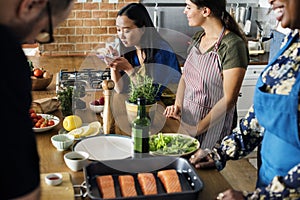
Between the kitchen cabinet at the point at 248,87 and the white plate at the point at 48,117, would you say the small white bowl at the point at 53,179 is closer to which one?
the white plate at the point at 48,117

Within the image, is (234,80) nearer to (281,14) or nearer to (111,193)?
(281,14)

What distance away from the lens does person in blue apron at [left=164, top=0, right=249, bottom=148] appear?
2.46 metres

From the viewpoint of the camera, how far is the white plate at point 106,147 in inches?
74.2

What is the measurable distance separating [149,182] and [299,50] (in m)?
0.67

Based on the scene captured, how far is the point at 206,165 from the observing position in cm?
178

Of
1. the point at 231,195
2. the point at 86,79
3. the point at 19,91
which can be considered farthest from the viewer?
the point at 86,79

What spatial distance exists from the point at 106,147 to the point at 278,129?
0.74m

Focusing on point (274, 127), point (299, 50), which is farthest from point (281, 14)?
point (274, 127)

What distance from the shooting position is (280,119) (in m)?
1.52

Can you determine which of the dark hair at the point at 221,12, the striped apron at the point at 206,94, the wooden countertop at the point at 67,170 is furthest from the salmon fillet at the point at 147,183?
the dark hair at the point at 221,12

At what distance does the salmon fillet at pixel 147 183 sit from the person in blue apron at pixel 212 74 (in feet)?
2.66

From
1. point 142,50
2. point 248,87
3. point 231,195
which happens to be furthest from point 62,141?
point 248,87

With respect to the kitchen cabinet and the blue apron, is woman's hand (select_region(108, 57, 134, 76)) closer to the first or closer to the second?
the blue apron

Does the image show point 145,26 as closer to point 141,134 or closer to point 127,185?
point 141,134
